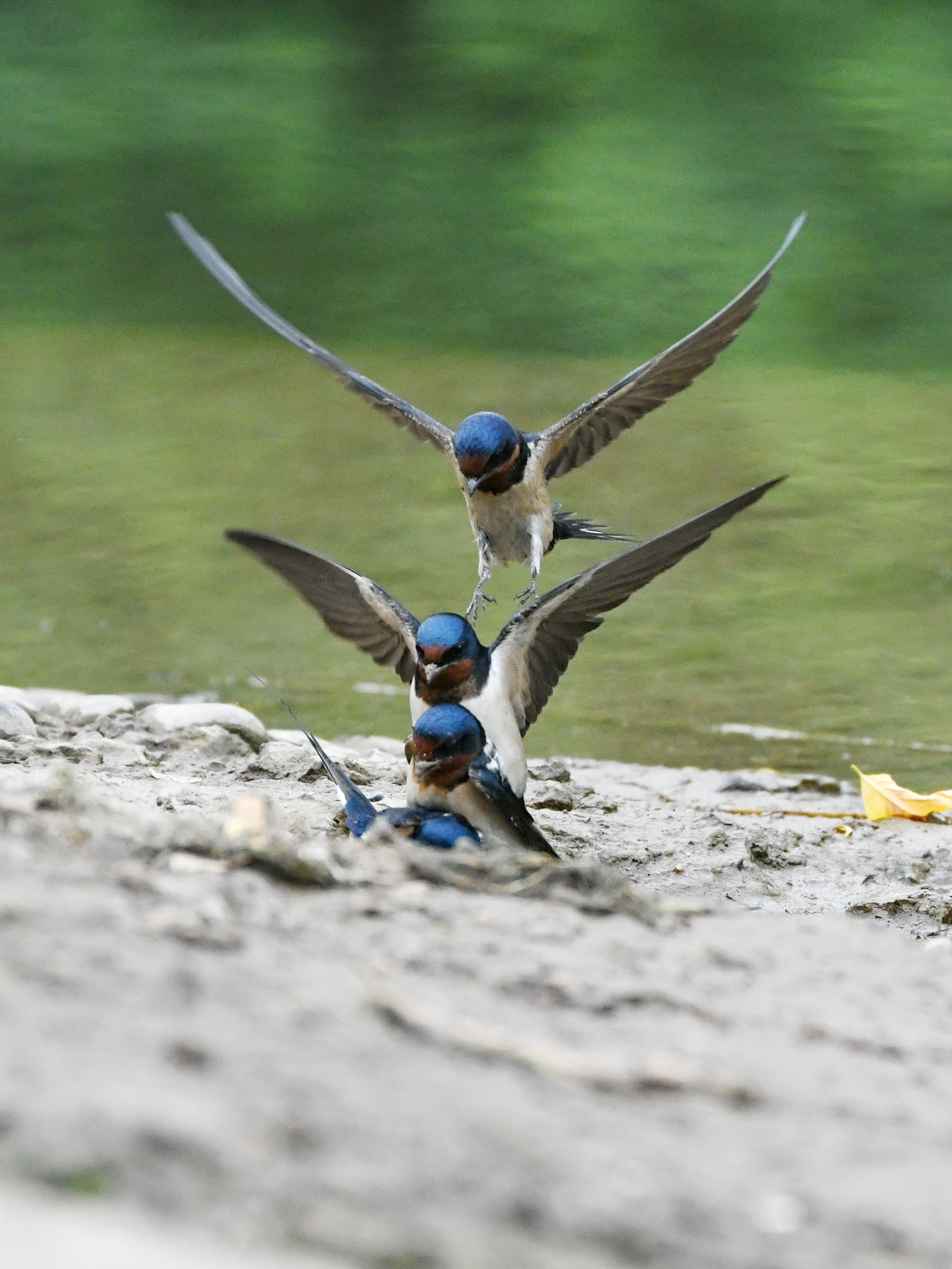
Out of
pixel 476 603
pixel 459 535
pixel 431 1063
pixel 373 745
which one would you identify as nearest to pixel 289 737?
pixel 373 745

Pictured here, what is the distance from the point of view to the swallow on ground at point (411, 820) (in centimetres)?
274

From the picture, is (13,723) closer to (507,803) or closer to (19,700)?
(19,700)

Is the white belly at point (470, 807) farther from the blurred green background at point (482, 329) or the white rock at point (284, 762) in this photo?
the blurred green background at point (482, 329)

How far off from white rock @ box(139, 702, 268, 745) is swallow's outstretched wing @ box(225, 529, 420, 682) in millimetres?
388

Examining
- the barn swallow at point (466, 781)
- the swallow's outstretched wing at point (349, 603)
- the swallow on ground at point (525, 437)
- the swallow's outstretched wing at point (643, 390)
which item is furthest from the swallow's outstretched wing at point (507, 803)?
the swallow's outstretched wing at point (643, 390)

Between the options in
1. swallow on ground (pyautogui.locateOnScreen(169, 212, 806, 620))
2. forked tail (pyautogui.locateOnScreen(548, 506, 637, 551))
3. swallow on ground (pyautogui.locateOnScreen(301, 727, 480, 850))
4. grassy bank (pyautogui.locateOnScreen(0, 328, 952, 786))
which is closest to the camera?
swallow on ground (pyautogui.locateOnScreen(301, 727, 480, 850))

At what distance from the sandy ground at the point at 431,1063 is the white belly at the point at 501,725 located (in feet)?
2.59

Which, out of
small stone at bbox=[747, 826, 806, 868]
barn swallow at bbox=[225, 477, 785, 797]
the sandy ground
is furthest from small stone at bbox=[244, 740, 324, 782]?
the sandy ground

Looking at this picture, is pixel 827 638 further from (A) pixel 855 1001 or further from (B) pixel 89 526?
(A) pixel 855 1001

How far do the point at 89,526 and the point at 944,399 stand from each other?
12.1ft

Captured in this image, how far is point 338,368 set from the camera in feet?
12.5

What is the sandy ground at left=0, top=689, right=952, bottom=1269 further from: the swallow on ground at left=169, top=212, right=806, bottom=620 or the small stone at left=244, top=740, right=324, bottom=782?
the swallow on ground at left=169, top=212, right=806, bottom=620

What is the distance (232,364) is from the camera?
307 inches

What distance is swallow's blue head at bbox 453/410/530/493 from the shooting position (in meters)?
3.51
